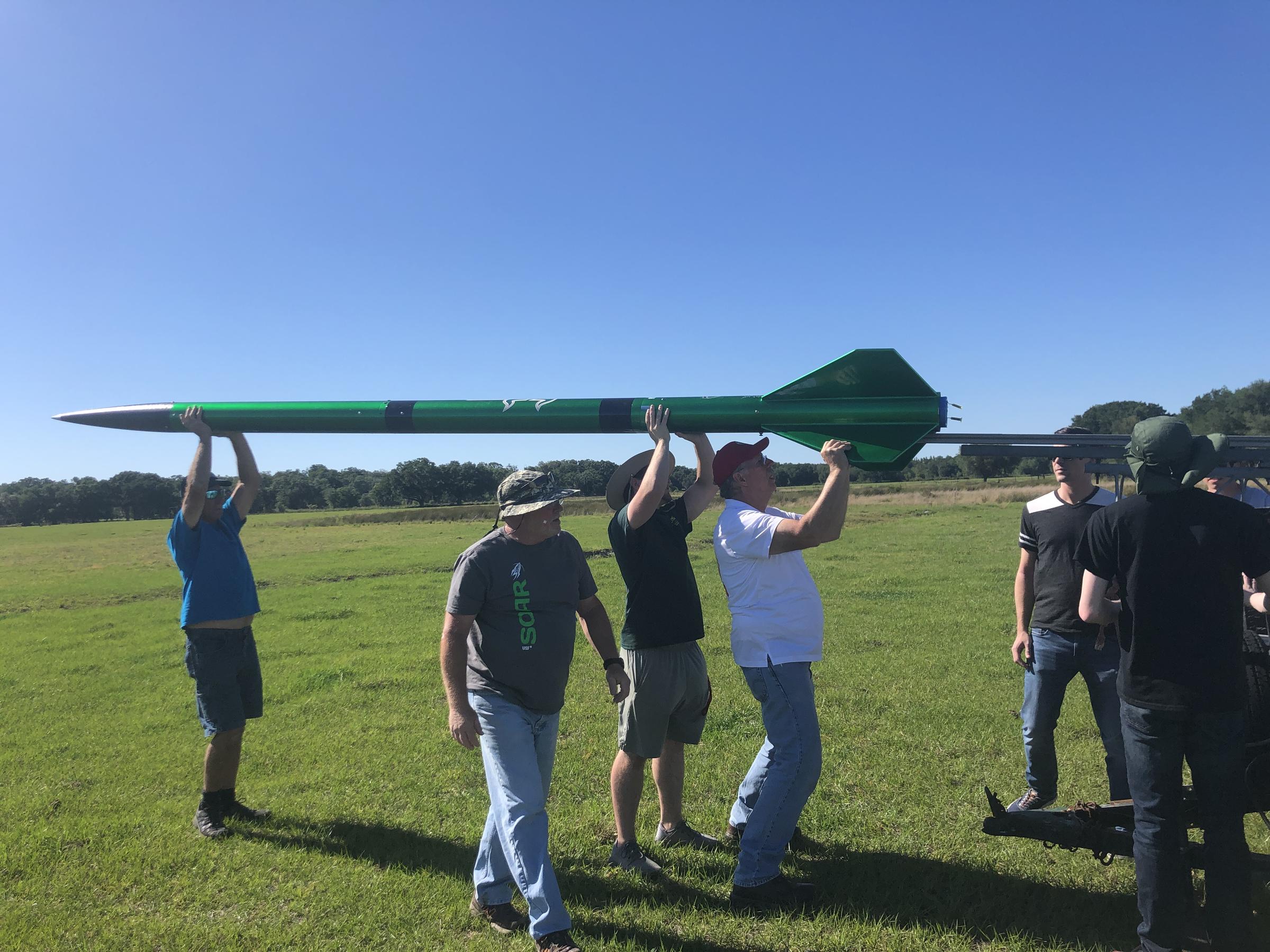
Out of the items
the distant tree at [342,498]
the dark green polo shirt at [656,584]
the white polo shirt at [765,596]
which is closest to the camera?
the white polo shirt at [765,596]

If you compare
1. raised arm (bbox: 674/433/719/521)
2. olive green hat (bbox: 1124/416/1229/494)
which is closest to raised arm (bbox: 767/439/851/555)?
raised arm (bbox: 674/433/719/521)

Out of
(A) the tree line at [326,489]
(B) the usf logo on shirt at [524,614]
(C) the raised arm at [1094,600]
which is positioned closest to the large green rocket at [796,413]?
(C) the raised arm at [1094,600]

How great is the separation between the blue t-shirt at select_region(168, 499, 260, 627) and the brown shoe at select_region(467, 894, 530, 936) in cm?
255

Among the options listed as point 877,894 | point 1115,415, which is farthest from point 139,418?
point 1115,415

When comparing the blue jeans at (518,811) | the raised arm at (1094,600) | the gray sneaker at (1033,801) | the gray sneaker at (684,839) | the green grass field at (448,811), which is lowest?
the green grass field at (448,811)

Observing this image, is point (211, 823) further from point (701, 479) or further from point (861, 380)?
point (861, 380)

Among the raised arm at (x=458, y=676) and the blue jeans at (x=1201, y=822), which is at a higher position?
the raised arm at (x=458, y=676)

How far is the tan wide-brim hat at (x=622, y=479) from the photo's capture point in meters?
4.50

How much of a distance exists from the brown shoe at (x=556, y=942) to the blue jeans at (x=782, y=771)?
37.5 inches

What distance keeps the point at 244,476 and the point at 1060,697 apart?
5.76 meters

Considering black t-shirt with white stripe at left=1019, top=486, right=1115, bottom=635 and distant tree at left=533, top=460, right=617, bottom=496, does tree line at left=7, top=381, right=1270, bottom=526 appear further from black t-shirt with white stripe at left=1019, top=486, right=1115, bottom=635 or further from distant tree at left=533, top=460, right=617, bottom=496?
black t-shirt with white stripe at left=1019, top=486, right=1115, bottom=635

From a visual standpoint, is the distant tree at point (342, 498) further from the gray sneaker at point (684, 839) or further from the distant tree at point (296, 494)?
the gray sneaker at point (684, 839)

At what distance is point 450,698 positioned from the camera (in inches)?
140

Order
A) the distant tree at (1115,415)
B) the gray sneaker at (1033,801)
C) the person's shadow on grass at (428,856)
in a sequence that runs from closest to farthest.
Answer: the person's shadow on grass at (428,856), the gray sneaker at (1033,801), the distant tree at (1115,415)
